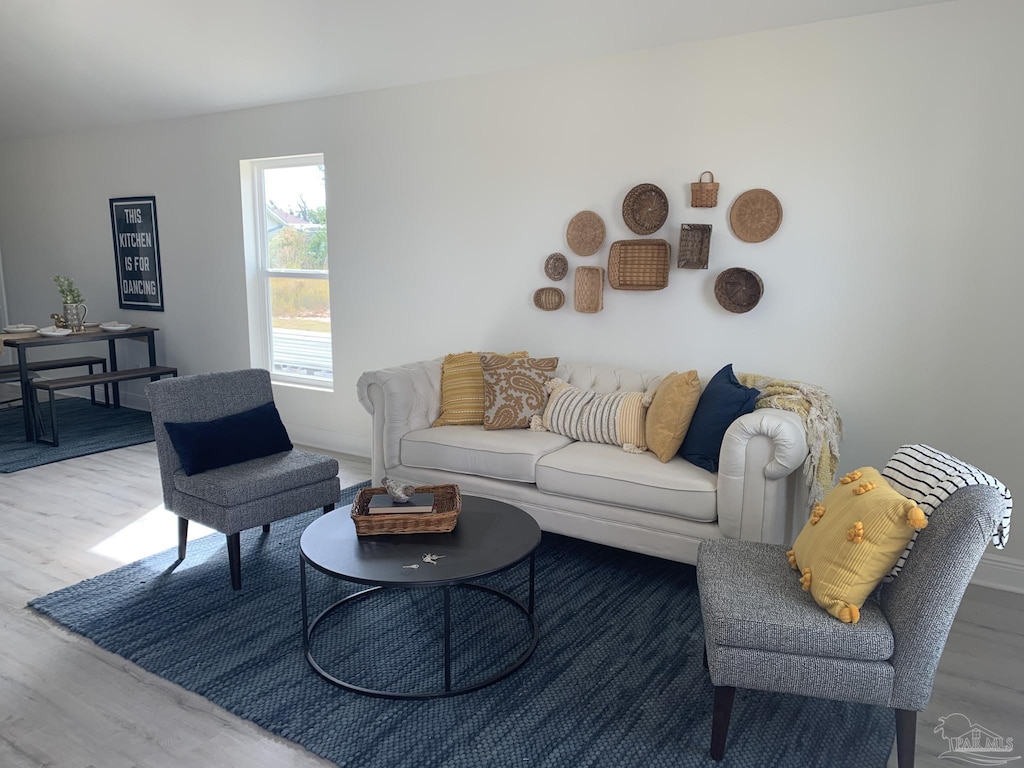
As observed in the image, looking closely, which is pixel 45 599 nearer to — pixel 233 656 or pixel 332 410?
pixel 233 656

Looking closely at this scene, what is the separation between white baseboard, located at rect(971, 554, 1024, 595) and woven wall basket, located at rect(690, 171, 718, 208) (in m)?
1.97

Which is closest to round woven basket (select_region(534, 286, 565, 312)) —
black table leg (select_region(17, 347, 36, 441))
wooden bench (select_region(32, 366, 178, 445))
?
wooden bench (select_region(32, 366, 178, 445))

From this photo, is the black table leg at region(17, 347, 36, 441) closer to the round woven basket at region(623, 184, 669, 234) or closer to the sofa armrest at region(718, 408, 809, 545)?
the round woven basket at region(623, 184, 669, 234)

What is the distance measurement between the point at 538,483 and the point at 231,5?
3021mm

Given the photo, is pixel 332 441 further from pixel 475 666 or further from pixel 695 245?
pixel 475 666

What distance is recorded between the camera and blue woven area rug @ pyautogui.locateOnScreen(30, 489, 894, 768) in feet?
6.76

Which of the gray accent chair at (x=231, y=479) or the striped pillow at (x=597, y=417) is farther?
the striped pillow at (x=597, y=417)

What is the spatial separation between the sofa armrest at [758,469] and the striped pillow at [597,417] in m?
0.56

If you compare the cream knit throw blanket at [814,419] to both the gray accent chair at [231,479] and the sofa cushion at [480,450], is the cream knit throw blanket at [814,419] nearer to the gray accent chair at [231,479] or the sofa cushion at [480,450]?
the sofa cushion at [480,450]

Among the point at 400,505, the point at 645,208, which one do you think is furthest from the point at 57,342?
the point at 645,208

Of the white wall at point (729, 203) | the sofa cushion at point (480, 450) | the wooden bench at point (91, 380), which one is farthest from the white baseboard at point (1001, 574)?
the wooden bench at point (91, 380)

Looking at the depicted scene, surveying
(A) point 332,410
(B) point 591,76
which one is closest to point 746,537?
(B) point 591,76

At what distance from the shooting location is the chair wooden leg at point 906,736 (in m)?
1.89

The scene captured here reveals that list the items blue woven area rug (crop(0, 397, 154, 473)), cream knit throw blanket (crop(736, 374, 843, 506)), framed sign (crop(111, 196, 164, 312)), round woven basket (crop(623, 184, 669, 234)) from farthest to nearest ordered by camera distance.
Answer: framed sign (crop(111, 196, 164, 312)) < blue woven area rug (crop(0, 397, 154, 473)) < round woven basket (crop(623, 184, 669, 234)) < cream knit throw blanket (crop(736, 374, 843, 506))
